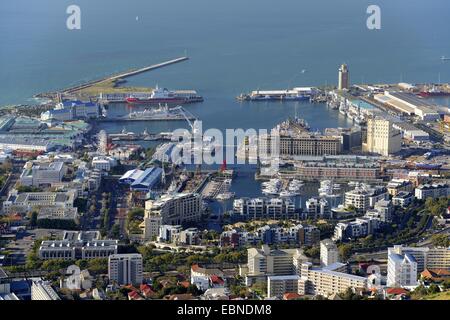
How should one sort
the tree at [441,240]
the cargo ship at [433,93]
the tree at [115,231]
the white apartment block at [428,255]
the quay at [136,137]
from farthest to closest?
1. the cargo ship at [433,93]
2. the quay at [136,137]
3. the tree at [115,231]
4. the tree at [441,240]
5. the white apartment block at [428,255]

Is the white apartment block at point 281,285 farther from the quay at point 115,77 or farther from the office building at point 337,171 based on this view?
the quay at point 115,77

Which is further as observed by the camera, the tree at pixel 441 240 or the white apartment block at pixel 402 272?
the tree at pixel 441 240

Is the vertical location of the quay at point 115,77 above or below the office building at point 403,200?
above

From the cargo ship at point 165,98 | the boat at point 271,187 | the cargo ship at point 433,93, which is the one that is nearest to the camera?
the boat at point 271,187

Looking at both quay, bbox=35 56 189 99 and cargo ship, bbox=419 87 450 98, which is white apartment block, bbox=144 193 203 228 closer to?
quay, bbox=35 56 189 99

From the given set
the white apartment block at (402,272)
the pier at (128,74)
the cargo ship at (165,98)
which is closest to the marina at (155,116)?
the cargo ship at (165,98)

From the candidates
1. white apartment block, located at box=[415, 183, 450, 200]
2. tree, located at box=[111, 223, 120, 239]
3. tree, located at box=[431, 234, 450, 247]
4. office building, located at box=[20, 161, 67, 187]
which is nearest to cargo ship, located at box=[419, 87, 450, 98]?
white apartment block, located at box=[415, 183, 450, 200]

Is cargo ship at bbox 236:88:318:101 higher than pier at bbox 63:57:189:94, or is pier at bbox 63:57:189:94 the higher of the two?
pier at bbox 63:57:189:94
